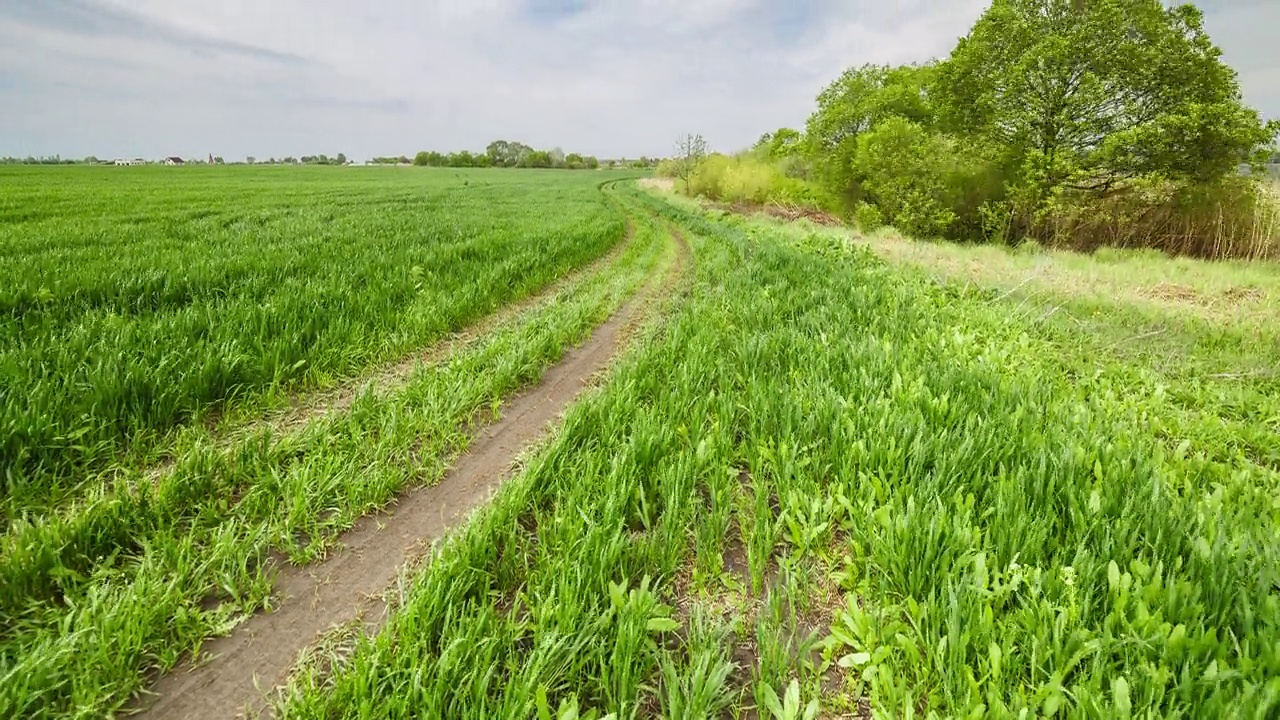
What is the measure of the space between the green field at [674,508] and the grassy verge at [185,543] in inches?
0.7

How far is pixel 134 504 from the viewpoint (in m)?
2.60

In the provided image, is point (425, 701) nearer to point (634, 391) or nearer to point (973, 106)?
point (634, 391)

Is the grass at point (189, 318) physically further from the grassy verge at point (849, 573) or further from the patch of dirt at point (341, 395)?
the grassy verge at point (849, 573)

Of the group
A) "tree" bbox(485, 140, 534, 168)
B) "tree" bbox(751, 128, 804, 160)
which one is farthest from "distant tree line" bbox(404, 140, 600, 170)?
"tree" bbox(751, 128, 804, 160)

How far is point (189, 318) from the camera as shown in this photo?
15.6ft

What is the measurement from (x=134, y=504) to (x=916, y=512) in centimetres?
400

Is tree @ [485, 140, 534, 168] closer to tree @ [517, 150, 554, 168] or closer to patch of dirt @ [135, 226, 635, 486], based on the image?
tree @ [517, 150, 554, 168]

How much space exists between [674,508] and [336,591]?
5.55 feet

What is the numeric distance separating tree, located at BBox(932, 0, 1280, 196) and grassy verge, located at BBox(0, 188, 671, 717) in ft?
67.2

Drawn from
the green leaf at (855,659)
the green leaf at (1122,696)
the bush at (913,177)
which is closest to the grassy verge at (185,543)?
the green leaf at (855,659)

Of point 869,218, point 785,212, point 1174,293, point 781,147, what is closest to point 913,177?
point 869,218

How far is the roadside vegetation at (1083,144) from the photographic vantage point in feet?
46.6

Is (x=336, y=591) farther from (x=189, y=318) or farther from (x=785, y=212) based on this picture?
(x=785, y=212)

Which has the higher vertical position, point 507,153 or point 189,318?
point 507,153
